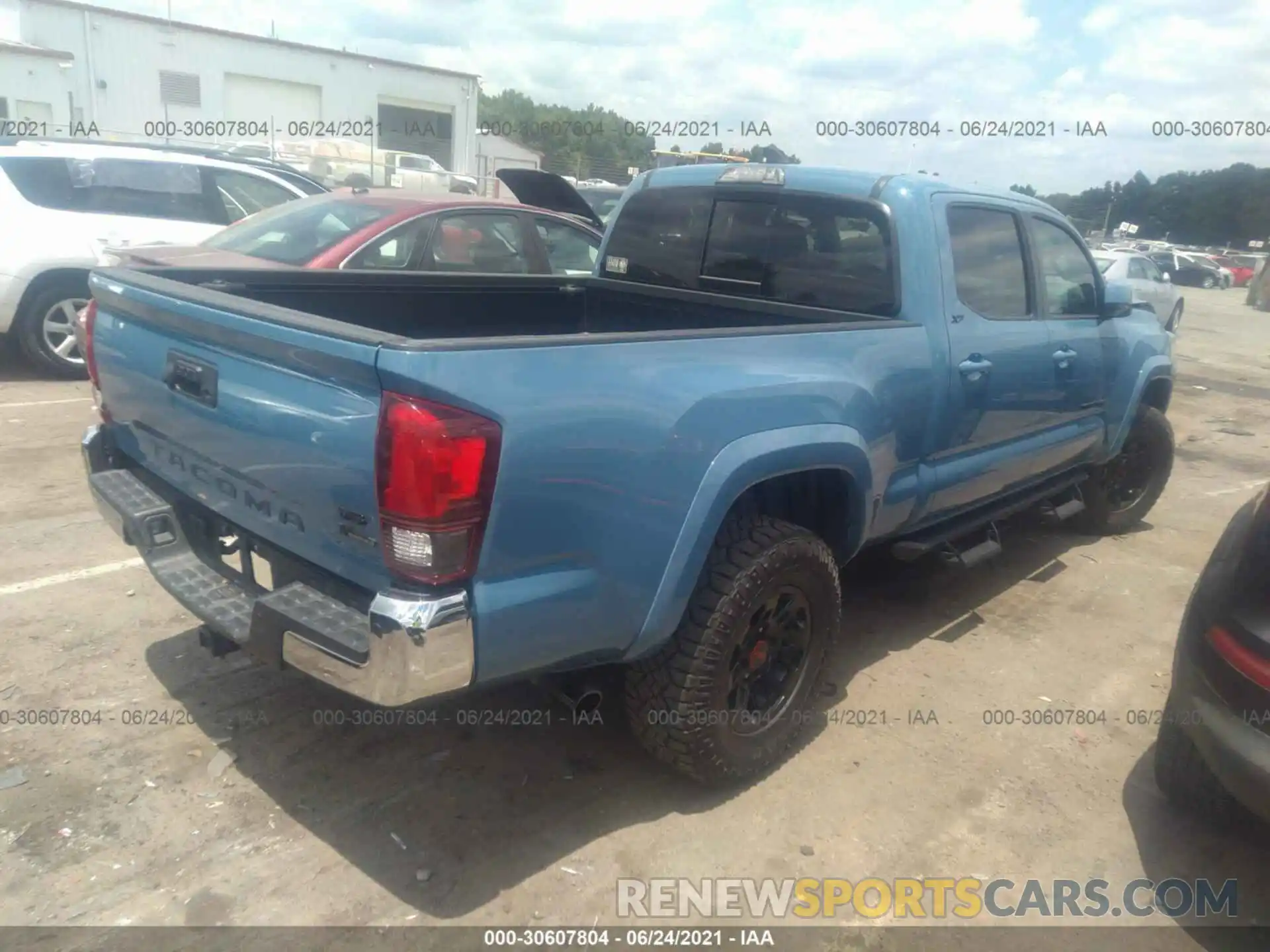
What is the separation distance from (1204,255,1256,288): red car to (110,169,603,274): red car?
4136 centimetres

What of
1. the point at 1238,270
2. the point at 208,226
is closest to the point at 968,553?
the point at 208,226

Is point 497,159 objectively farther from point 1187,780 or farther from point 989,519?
point 1187,780

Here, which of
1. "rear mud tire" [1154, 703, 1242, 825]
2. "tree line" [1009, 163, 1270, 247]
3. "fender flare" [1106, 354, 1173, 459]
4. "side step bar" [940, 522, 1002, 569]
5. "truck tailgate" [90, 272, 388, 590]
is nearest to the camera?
"truck tailgate" [90, 272, 388, 590]

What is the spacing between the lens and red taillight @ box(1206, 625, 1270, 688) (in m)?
2.40

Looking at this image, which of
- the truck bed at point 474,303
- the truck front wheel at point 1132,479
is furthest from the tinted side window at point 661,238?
the truck front wheel at point 1132,479

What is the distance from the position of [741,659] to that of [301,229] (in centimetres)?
462

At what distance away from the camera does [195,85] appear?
3042 centimetres

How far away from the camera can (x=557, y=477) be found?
226 centimetres

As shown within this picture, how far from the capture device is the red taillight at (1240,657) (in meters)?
2.40

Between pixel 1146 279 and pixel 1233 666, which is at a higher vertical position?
pixel 1146 279

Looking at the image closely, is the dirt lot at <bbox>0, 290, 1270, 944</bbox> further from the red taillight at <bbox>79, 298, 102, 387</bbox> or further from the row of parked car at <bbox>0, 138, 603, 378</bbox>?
the row of parked car at <bbox>0, 138, 603, 378</bbox>

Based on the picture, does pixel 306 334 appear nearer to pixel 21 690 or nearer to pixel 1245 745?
pixel 21 690

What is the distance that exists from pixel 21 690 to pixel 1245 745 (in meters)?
3.78

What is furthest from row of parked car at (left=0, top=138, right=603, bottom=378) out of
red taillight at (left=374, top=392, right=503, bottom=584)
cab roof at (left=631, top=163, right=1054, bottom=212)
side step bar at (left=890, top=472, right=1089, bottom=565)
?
red taillight at (left=374, top=392, right=503, bottom=584)
